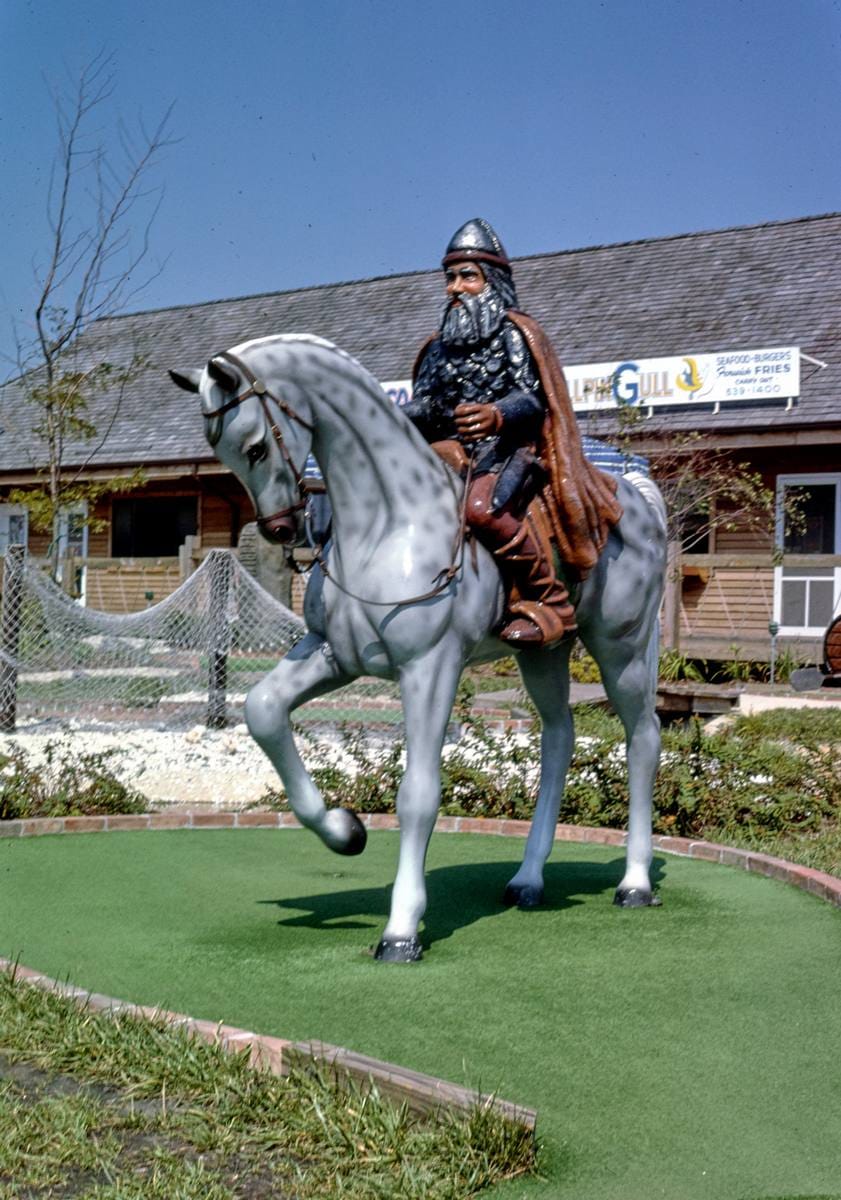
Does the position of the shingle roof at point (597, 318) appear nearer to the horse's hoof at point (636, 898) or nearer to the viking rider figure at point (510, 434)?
the horse's hoof at point (636, 898)

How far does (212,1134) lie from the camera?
3.56 metres

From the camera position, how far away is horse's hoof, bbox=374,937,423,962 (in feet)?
17.1

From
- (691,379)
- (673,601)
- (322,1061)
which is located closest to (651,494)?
(322,1061)

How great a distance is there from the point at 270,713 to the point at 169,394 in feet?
78.6

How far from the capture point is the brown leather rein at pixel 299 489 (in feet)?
16.4

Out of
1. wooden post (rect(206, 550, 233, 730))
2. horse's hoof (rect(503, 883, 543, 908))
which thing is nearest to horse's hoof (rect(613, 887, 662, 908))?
horse's hoof (rect(503, 883, 543, 908))

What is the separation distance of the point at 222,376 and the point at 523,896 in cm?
279

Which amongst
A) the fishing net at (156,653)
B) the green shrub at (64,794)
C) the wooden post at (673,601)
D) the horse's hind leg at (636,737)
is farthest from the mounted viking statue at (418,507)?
the wooden post at (673,601)

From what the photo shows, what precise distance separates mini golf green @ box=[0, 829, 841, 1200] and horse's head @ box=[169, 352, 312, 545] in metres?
1.66

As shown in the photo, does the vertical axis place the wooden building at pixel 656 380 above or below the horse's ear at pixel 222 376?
above

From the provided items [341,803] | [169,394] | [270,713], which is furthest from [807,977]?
[169,394]

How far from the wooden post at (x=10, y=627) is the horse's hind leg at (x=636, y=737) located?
7469 millimetres

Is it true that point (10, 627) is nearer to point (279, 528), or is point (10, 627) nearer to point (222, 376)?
point (279, 528)

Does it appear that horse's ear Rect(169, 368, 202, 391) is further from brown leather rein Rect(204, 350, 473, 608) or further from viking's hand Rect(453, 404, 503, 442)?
viking's hand Rect(453, 404, 503, 442)
